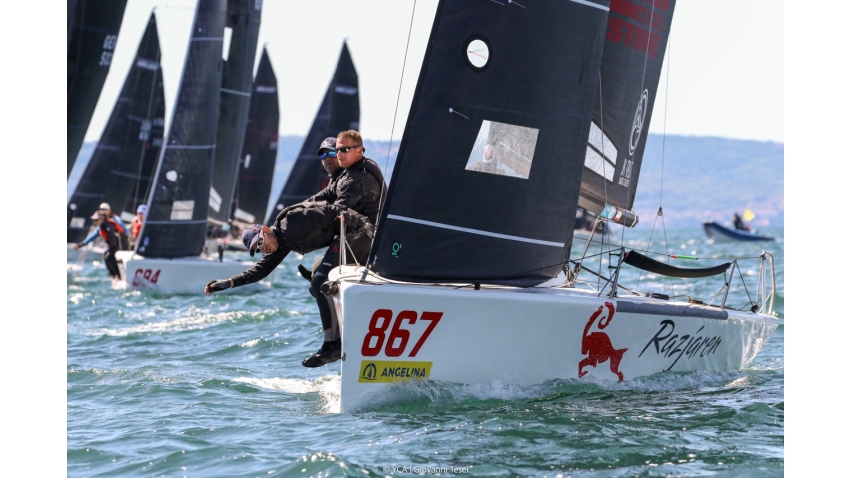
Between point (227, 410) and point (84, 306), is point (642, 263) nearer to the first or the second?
point (227, 410)

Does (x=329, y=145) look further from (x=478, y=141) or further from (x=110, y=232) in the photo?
(x=110, y=232)

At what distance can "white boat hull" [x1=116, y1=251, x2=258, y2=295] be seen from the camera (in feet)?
48.8

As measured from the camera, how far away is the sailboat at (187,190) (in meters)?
14.9

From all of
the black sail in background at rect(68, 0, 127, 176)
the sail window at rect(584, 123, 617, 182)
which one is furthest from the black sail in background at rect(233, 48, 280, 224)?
the sail window at rect(584, 123, 617, 182)

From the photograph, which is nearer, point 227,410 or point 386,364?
point 386,364

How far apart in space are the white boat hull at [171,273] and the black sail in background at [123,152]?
9.23 m

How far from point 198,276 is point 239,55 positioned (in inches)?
261

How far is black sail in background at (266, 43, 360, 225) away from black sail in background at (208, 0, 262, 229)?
20.4 ft

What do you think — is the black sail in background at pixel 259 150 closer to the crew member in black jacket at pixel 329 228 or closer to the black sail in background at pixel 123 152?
the black sail in background at pixel 123 152

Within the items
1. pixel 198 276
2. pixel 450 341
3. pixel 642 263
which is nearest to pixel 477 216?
pixel 450 341

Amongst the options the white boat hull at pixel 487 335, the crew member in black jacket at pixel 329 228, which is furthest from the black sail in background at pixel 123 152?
the white boat hull at pixel 487 335

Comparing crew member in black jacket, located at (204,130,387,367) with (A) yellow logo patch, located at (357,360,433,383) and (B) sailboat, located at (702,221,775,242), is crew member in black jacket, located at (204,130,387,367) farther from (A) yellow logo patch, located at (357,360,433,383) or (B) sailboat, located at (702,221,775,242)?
(B) sailboat, located at (702,221,775,242)
